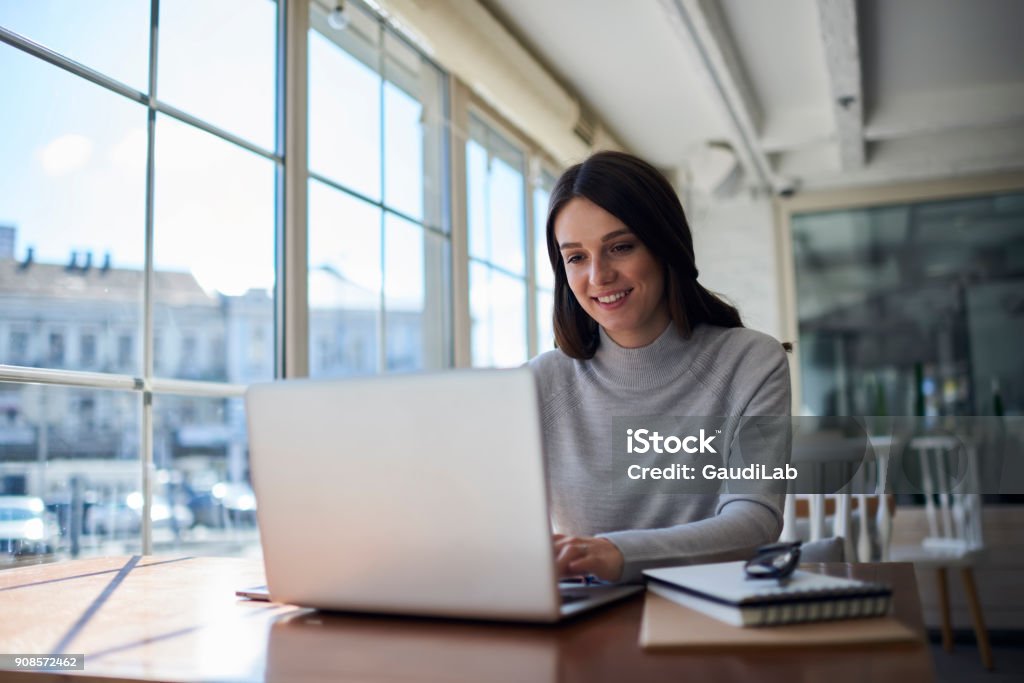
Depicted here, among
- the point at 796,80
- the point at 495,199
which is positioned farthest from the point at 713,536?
the point at 796,80

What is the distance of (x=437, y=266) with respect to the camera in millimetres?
3965

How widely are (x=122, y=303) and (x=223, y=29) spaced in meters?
0.94

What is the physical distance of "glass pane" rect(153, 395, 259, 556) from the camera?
2449 millimetres

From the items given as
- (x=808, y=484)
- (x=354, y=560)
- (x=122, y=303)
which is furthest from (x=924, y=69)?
(x=354, y=560)

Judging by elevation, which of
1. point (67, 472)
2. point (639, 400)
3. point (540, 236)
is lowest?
point (67, 472)

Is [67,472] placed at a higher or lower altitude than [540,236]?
lower

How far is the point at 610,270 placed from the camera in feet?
4.79

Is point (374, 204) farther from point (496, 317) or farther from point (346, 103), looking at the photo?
point (496, 317)

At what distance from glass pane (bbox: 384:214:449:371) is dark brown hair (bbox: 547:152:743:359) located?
1.97 meters

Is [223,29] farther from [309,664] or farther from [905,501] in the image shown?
[905,501]

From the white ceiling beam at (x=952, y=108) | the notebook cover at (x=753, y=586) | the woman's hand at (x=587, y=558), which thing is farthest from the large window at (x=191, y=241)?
the white ceiling beam at (x=952, y=108)

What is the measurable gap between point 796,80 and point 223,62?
3423 millimetres

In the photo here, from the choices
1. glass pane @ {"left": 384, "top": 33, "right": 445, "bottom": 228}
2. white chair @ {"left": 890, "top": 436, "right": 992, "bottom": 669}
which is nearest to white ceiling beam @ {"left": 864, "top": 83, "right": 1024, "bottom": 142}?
white chair @ {"left": 890, "top": 436, "right": 992, "bottom": 669}

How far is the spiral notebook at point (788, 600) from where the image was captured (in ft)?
2.50
